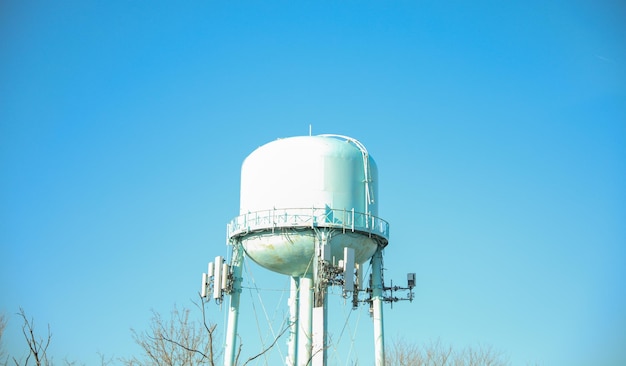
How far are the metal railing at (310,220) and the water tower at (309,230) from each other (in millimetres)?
42

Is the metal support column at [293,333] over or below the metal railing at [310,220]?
below

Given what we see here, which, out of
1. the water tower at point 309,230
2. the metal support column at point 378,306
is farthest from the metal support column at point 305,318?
the metal support column at point 378,306

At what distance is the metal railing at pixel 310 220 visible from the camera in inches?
1244

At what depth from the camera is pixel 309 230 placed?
104 feet

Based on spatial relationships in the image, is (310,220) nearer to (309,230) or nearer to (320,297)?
(309,230)

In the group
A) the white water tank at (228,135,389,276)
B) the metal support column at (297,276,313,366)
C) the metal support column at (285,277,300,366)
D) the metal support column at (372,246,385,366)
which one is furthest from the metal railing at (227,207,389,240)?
the metal support column at (285,277,300,366)

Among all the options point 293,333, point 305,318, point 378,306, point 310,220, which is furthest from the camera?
point 293,333

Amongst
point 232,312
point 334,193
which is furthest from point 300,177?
point 232,312

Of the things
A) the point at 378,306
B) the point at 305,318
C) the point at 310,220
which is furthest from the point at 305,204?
the point at 378,306

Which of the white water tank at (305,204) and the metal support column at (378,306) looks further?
the metal support column at (378,306)

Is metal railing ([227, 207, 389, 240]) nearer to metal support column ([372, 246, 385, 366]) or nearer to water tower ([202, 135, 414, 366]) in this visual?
water tower ([202, 135, 414, 366])

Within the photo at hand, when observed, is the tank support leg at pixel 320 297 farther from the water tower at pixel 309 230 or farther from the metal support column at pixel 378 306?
the metal support column at pixel 378 306

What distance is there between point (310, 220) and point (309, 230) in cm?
45

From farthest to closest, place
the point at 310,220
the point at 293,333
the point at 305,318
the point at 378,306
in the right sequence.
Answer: the point at 293,333, the point at 378,306, the point at 305,318, the point at 310,220
